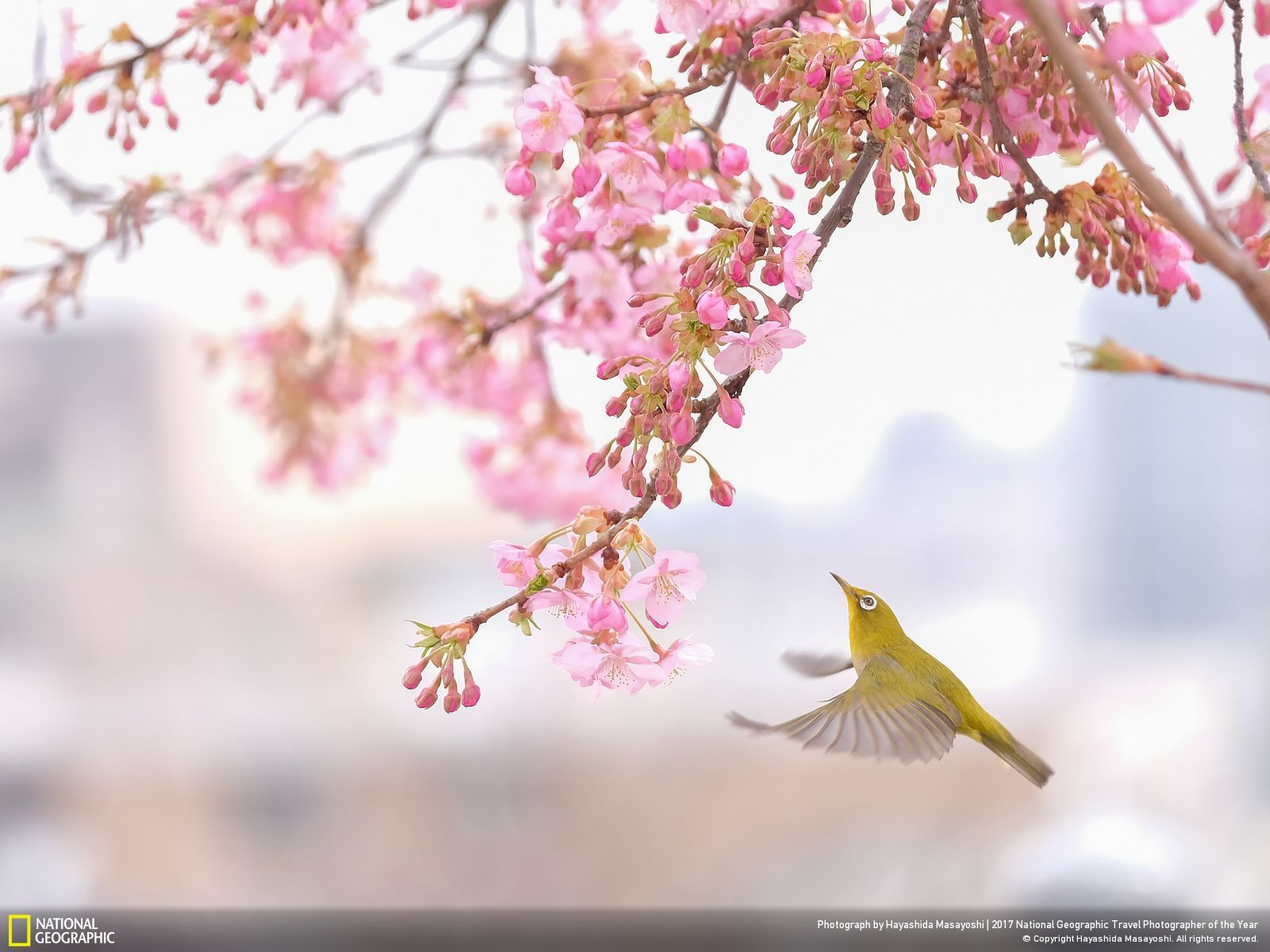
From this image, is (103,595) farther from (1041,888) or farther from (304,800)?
(1041,888)

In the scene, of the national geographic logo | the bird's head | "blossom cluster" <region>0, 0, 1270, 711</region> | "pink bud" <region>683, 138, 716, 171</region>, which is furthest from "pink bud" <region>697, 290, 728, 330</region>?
the national geographic logo

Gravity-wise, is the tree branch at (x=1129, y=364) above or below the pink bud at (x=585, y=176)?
below

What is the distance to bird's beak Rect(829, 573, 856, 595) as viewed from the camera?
23.1 inches

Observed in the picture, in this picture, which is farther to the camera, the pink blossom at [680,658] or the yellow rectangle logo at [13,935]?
the yellow rectangle logo at [13,935]

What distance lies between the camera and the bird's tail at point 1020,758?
633 millimetres

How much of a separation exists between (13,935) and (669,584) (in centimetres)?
143

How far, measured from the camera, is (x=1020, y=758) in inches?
26.0

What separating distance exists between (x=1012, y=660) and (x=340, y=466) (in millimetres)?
1878

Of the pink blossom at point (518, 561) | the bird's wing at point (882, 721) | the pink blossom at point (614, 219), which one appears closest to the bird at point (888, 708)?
the bird's wing at point (882, 721)

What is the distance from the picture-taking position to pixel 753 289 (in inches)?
17.2

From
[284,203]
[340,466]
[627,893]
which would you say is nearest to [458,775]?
[627,893]

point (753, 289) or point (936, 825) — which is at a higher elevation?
point (936, 825)

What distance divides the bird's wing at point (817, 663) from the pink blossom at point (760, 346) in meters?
0.28

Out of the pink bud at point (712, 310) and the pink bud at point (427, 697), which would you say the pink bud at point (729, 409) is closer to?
the pink bud at point (712, 310)
